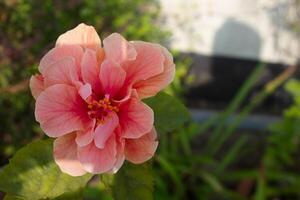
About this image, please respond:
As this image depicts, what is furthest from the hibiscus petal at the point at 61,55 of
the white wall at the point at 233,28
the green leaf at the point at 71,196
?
the white wall at the point at 233,28

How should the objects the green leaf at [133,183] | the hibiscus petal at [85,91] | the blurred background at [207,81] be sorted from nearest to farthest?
the hibiscus petal at [85,91] < the green leaf at [133,183] < the blurred background at [207,81]

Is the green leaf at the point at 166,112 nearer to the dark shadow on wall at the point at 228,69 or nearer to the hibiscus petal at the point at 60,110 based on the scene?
the hibiscus petal at the point at 60,110

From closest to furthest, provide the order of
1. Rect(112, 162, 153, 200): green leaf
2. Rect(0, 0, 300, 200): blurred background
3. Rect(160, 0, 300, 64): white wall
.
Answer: Rect(112, 162, 153, 200): green leaf, Rect(0, 0, 300, 200): blurred background, Rect(160, 0, 300, 64): white wall

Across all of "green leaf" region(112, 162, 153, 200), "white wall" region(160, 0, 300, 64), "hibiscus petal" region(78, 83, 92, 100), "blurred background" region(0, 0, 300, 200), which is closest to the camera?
"hibiscus petal" region(78, 83, 92, 100)

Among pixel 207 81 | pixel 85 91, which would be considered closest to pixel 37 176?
pixel 85 91

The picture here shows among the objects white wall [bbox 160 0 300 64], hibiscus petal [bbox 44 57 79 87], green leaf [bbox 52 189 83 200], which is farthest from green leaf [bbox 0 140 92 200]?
white wall [bbox 160 0 300 64]

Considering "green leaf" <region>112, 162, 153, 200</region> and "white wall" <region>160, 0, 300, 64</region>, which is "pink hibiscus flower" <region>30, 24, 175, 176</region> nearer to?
"green leaf" <region>112, 162, 153, 200</region>
